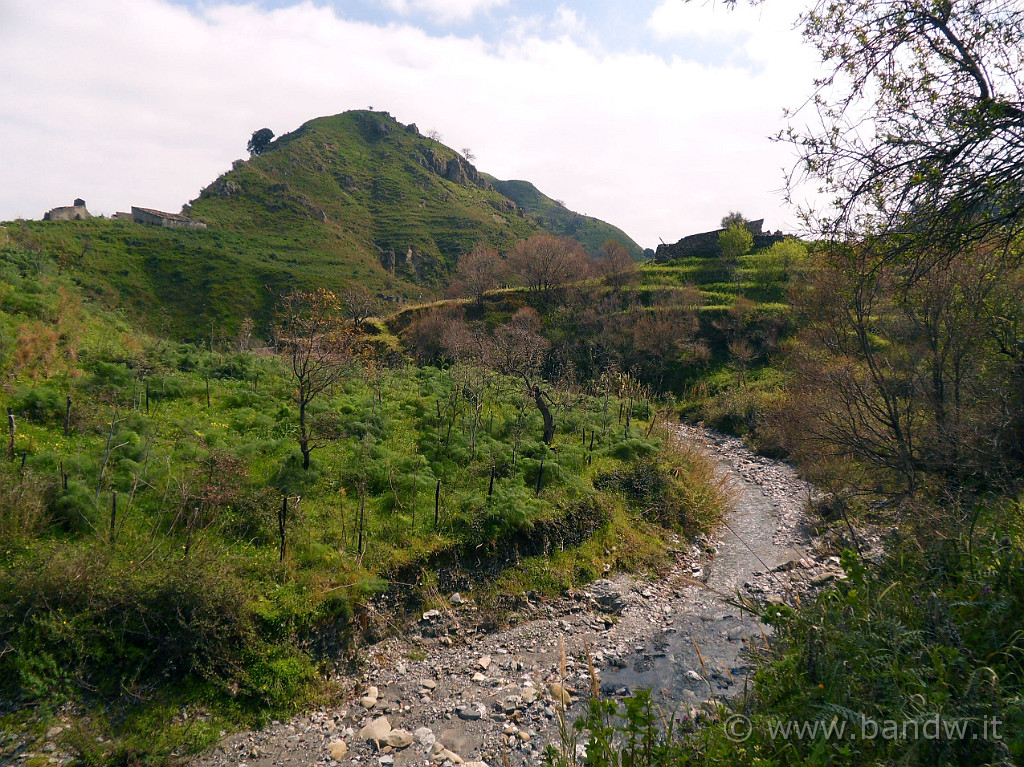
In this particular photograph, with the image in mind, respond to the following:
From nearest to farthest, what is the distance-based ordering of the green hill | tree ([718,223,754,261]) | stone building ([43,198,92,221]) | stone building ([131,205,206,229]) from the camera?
tree ([718,223,754,261]) < stone building ([43,198,92,221]) < stone building ([131,205,206,229]) < the green hill

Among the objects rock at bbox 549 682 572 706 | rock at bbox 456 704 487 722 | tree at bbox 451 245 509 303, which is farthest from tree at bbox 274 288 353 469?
tree at bbox 451 245 509 303

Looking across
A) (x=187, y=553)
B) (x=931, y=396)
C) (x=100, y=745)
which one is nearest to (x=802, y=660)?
(x=100, y=745)

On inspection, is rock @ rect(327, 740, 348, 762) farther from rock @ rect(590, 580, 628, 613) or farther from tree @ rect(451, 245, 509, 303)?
tree @ rect(451, 245, 509, 303)

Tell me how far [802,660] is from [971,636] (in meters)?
1.09

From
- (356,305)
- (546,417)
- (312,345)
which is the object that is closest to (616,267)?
(356,305)

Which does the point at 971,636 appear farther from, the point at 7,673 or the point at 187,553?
the point at 7,673

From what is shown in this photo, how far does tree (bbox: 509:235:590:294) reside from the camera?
4406 centimetres

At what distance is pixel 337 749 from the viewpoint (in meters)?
6.35

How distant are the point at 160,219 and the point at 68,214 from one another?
34.4 feet

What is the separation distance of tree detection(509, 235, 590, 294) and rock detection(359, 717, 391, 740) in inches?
1571

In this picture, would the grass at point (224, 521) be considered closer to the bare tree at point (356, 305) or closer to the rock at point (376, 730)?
the rock at point (376, 730)

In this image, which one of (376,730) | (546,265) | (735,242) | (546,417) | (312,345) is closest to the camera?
(376,730)

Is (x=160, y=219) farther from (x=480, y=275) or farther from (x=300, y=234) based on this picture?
(x=480, y=275)

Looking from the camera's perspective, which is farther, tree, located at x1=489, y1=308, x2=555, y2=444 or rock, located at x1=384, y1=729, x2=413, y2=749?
tree, located at x1=489, y1=308, x2=555, y2=444
